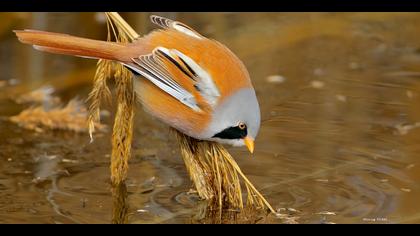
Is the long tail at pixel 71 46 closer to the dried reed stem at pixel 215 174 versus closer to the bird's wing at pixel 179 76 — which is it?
the bird's wing at pixel 179 76

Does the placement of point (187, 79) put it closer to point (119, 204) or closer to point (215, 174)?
point (215, 174)

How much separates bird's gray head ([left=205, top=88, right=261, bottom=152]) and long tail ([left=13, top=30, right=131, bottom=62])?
60 centimetres

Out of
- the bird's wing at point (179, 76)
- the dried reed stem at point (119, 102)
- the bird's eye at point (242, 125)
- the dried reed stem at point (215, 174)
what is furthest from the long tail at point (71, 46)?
the bird's eye at point (242, 125)

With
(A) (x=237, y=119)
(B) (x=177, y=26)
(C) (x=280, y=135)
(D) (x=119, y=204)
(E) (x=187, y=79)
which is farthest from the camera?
(C) (x=280, y=135)

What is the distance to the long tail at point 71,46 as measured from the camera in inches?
195

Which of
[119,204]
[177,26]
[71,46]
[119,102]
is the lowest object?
[119,204]

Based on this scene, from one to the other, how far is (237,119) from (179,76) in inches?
15.6

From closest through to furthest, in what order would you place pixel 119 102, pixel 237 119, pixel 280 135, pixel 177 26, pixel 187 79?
1. pixel 237 119
2. pixel 187 79
3. pixel 177 26
4. pixel 119 102
5. pixel 280 135

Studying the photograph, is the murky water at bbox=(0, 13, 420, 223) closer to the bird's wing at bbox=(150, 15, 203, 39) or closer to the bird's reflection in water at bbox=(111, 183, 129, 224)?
the bird's reflection in water at bbox=(111, 183, 129, 224)

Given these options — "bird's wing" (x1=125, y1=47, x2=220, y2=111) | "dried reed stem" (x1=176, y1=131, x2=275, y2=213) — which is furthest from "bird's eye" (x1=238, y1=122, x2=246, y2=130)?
"dried reed stem" (x1=176, y1=131, x2=275, y2=213)

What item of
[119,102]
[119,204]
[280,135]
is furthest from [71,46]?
[280,135]

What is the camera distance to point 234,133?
481 cm

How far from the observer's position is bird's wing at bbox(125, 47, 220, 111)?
4.82m

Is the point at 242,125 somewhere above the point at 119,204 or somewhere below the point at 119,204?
above
